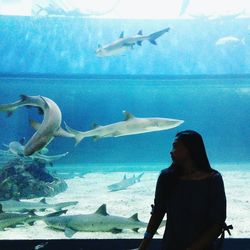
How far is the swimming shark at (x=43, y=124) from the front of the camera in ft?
10.3

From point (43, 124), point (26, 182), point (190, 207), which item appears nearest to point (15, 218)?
point (43, 124)

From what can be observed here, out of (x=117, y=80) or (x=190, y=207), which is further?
(x=117, y=80)

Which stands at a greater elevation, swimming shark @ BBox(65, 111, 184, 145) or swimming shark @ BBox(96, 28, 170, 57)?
swimming shark @ BBox(96, 28, 170, 57)

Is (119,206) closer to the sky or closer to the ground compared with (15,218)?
closer to the ground

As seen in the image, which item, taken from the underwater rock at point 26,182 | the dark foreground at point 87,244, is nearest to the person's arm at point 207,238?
the dark foreground at point 87,244

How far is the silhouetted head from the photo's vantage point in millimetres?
2527

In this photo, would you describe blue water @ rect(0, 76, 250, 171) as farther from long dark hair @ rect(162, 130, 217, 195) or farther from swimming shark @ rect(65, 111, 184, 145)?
long dark hair @ rect(162, 130, 217, 195)

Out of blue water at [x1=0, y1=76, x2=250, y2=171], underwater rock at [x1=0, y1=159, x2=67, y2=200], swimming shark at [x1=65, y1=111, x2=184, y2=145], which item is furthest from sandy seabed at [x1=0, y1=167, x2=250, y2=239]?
blue water at [x1=0, y1=76, x2=250, y2=171]

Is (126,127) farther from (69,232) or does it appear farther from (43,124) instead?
(43,124)

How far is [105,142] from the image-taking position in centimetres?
2206

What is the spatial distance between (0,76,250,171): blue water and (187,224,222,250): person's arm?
16.0 m

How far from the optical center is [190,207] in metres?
2.46

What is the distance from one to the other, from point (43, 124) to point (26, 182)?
604 cm

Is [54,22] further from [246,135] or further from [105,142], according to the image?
[246,135]
